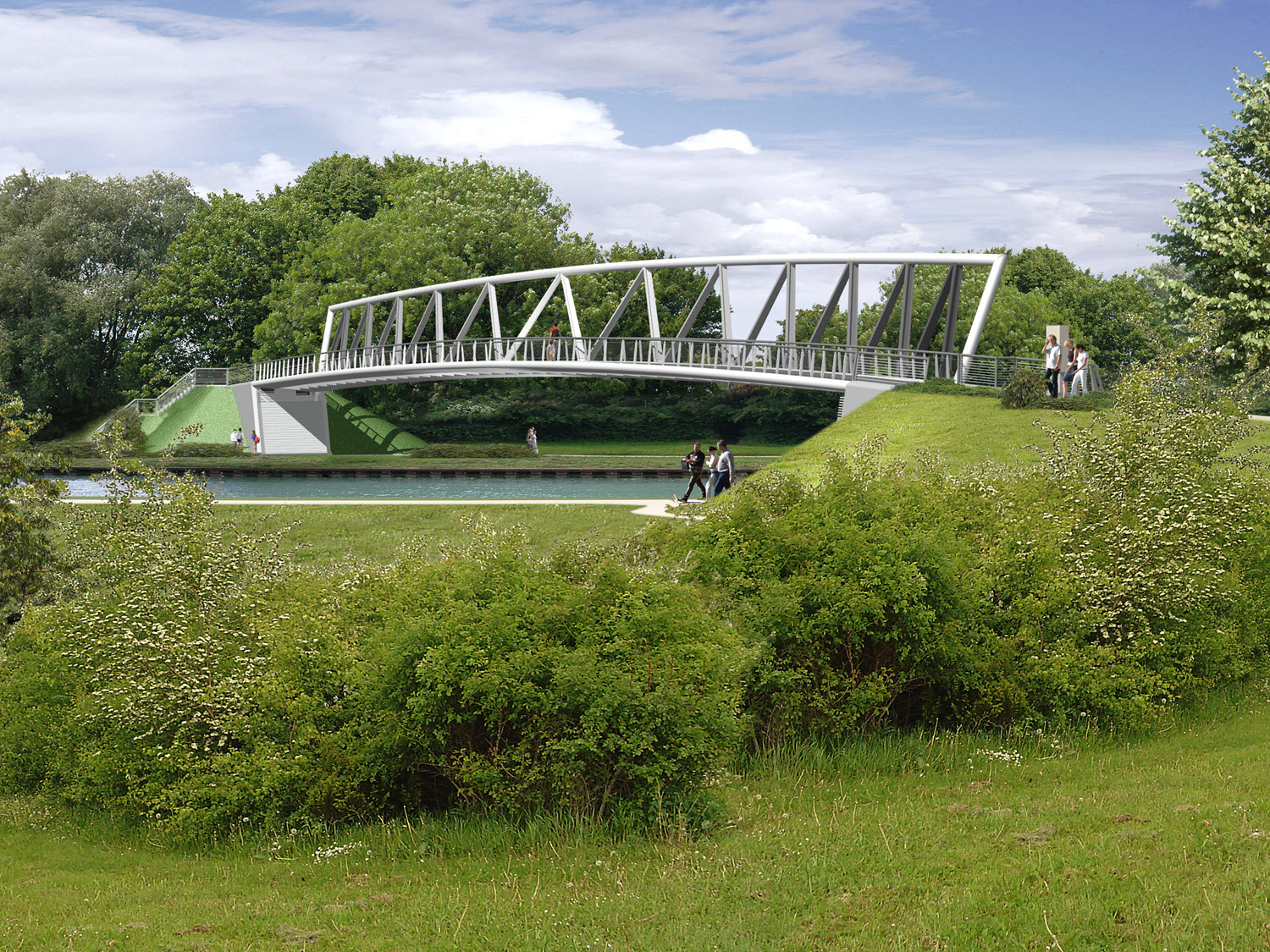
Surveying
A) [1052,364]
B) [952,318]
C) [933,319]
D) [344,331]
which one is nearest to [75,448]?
[344,331]

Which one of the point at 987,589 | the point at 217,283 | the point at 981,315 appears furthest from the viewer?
the point at 217,283

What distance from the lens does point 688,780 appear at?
747 centimetres

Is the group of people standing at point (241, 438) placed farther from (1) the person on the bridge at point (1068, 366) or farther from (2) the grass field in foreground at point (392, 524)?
(1) the person on the bridge at point (1068, 366)

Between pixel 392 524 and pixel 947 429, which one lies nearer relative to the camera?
pixel 392 524

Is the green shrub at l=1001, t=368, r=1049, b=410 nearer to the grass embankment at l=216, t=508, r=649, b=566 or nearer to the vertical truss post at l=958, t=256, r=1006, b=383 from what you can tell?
the vertical truss post at l=958, t=256, r=1006, b=383

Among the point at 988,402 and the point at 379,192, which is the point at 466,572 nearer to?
the point at 988,402

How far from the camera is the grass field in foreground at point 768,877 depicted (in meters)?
5.72

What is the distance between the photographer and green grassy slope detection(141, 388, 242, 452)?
52.6 m

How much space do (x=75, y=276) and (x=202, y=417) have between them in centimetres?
1226

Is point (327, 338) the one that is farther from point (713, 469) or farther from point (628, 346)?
point (713, 469)

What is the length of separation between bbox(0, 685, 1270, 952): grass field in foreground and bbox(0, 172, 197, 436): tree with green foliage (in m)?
53.9

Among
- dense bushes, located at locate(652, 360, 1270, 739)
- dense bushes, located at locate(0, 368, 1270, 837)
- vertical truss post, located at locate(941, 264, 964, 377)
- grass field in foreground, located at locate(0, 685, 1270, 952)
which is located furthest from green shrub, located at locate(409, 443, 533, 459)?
grass field in foreground, located at locate(0, 685, 1270, 952)

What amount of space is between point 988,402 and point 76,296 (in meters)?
45.0

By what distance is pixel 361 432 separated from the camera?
5734cm
